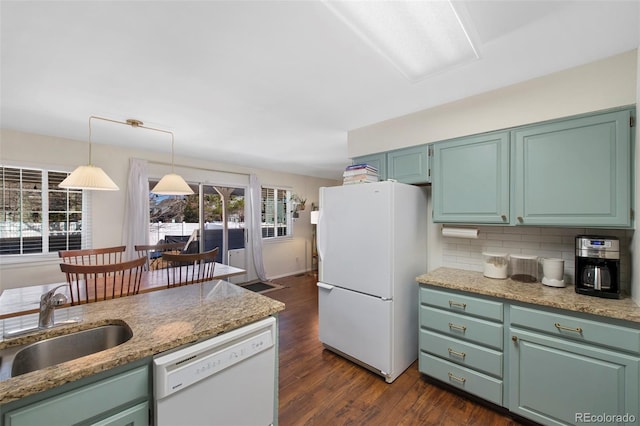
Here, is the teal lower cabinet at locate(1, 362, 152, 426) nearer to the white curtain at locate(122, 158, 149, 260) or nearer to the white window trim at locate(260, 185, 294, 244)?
the white curtain at locate(122, 158, 149, 260)

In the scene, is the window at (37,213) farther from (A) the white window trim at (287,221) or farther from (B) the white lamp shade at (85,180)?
(A) the white window trim at (287,221)

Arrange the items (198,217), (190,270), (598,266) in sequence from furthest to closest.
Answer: (198,217), (190,270), (598,266)

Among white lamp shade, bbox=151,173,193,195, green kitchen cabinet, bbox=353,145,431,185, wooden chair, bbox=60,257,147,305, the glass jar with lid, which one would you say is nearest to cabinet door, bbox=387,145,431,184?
green kitchen cabinet, bbox=353,145,431,185

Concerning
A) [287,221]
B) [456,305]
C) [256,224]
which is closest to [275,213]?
[287,221]

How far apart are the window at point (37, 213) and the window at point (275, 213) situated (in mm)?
2883

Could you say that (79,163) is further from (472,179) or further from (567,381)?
(567,381)

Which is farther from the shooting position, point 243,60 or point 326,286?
point 326,286

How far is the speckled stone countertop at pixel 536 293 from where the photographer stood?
1.47 meters

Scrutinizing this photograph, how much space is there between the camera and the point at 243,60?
168cm

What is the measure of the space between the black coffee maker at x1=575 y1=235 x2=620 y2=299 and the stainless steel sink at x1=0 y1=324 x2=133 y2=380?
8.47 feet

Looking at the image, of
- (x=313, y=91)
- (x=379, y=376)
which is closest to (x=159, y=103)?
(x=313, y=91)

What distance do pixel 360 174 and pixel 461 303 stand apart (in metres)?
1.33

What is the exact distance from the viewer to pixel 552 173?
5.95 ft

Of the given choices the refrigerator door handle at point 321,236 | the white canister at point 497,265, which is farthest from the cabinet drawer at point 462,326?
the refrigerator door handle at point 321,236
